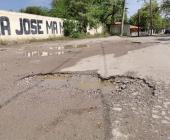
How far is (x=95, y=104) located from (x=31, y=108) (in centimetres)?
106

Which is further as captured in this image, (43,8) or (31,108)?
(43,8)

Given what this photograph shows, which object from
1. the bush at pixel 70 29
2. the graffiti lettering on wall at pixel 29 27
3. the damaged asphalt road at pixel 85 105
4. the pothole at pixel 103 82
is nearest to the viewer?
A: the damaged asphalt road at pixel 85 105

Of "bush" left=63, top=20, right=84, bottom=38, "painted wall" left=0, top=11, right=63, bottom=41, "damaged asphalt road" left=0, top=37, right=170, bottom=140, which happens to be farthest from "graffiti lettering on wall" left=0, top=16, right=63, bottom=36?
"damaged asphalt road" left=0, top=37, right=170, bottom=140

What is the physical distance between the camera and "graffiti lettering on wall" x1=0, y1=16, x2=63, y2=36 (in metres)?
21.4

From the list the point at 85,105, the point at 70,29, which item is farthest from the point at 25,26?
the point at 85,105

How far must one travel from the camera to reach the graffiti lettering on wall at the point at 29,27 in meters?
21.4

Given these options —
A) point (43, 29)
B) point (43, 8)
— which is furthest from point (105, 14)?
point (43, 29)

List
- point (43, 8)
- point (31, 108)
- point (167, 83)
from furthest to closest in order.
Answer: point (43, 8)
point (167, 83)
point (31, 108)

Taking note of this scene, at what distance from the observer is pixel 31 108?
5059mm

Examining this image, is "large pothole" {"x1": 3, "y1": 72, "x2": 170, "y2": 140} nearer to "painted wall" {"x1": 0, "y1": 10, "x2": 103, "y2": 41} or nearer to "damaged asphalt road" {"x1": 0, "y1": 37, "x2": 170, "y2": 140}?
"damaged asphalt road" {"x1": 0, "y1": 37, "x2": 170, "y2": 140}

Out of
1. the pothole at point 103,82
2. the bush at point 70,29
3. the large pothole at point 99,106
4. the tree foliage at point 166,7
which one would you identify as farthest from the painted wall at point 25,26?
the tree foliage at point 166,7

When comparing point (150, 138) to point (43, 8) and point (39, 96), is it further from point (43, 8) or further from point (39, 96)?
point (43, 8)

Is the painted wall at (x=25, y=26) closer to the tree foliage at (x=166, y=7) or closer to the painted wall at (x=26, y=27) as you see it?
the painted wall at (x=26, y=27)

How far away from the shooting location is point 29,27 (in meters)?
25.4
